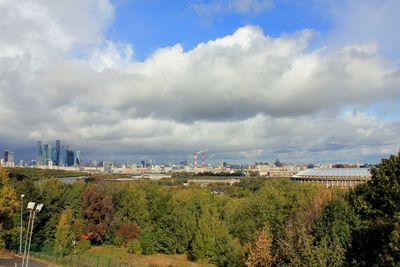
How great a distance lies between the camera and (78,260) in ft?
172

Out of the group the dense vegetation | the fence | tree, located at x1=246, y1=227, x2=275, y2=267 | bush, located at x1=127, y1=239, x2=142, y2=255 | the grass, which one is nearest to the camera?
the dense vegetation

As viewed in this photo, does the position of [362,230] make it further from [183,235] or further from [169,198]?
[169,198]

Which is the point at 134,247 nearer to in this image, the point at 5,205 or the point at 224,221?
the point at 224,221

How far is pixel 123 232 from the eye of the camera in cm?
7025

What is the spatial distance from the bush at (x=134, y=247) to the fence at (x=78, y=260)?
1087cm

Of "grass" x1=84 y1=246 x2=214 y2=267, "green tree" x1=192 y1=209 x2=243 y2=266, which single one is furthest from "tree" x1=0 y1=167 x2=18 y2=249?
"green tree" x1=192 y1=209 x2=243 y2=266

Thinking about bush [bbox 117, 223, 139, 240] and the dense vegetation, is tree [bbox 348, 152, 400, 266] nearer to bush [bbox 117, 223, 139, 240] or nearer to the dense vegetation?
the dense vegetation

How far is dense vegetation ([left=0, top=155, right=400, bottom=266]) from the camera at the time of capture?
30.5 meters

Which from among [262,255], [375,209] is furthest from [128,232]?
[375,209]

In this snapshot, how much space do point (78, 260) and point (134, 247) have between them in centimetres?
1549

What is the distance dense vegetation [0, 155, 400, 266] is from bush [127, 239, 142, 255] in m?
0.16

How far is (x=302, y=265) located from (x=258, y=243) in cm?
1578

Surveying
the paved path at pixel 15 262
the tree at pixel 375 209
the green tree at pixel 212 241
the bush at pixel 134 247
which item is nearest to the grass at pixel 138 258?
the bush at pixel 134 247

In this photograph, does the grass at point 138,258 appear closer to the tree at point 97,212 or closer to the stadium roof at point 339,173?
the tree at point 97,212
